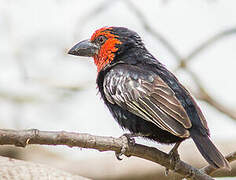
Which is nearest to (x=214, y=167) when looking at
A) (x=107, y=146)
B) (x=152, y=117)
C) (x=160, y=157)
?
(x=160, y=157)

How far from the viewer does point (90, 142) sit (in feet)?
10.5

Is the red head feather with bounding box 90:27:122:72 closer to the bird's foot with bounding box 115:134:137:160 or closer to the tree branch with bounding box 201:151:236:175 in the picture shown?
the bird's foot with bounding box 115:134:137:160

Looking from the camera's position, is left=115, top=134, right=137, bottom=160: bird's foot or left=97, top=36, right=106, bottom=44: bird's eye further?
left=97, top=36, right=106, bottom=44: bird's eye

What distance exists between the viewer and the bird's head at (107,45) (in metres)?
5.24

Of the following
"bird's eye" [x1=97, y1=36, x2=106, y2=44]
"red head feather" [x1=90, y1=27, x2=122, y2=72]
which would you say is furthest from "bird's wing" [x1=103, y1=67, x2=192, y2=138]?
"bird's eye" [x1=97, y1=36, x2=106, y2=44]

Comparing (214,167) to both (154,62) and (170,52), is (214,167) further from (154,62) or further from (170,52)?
(170,52)

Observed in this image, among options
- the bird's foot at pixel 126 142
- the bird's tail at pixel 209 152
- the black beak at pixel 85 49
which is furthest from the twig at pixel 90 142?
the black beak at pixel 85 49

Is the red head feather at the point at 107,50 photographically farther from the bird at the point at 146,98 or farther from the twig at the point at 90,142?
the twig at the point at 90,142

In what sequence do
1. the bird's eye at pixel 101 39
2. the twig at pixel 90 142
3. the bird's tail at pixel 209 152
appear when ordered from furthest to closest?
the bird's eye at pixel 101 39, the bird's tail at pixel 209 152, the twig at pixel 90 142

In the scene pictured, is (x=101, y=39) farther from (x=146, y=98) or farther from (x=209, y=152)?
(x=209, y=152)

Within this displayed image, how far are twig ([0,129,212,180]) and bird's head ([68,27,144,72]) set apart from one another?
5.19 ft

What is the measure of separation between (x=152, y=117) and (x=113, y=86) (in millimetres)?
675

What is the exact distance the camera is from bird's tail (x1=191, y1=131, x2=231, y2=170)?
3.74 meters

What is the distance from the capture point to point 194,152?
5.14m
